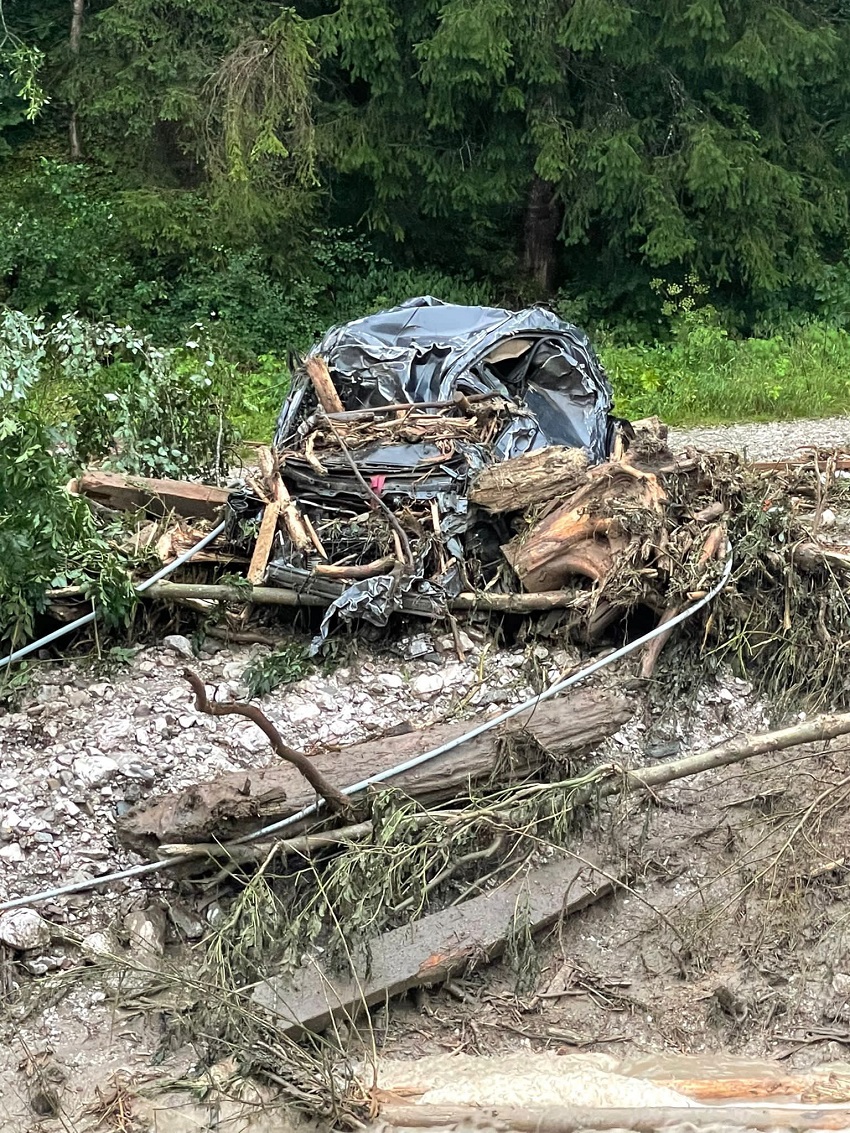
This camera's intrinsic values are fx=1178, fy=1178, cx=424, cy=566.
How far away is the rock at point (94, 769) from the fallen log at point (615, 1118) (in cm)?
168

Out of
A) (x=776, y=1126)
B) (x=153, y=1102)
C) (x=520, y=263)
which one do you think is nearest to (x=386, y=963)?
(x=153, y=1102)

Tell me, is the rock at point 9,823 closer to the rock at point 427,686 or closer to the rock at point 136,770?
the rock at point 136,770

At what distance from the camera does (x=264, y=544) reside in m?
5.38

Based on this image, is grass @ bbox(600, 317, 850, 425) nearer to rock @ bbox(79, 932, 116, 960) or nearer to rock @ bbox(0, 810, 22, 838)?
rock @ bbox(0, 810, 22, 838)

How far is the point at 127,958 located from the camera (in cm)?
362

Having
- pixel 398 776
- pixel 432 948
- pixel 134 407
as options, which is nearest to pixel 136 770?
pixel 398 776

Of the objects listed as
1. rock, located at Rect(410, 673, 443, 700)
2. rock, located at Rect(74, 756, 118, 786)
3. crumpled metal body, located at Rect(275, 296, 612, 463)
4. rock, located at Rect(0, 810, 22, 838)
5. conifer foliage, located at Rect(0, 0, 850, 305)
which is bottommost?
rock, located at Rect(410, 673, 443, 700)

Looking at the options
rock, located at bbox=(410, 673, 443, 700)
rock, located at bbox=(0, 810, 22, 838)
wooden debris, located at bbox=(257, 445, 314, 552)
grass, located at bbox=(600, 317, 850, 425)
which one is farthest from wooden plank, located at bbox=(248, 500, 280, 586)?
grass, located at bbox=(600, 317, 850, 425)

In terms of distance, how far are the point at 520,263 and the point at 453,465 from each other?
1062 centimetres

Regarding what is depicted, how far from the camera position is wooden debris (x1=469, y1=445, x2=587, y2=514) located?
5.34 metres

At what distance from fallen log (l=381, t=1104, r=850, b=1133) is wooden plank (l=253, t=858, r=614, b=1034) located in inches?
15.0

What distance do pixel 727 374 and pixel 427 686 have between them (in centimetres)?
787

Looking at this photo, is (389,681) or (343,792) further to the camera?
(389,681)

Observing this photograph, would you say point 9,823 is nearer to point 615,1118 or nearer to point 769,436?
point 615,1118
